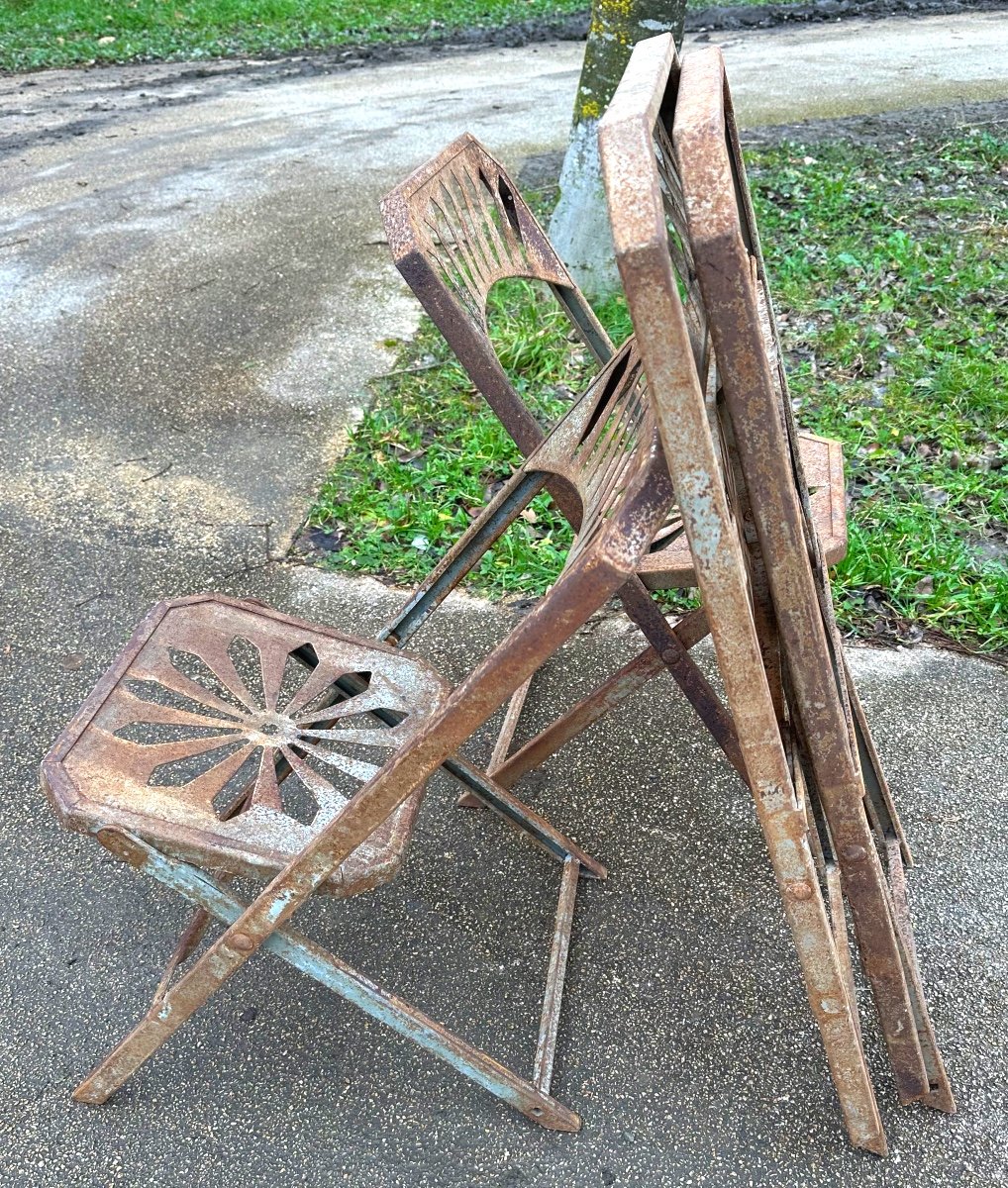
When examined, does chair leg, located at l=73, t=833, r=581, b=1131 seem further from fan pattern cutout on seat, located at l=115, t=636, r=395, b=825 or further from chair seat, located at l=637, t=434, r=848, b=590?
chair seat, located at l=637, t=434, r=848, b=590

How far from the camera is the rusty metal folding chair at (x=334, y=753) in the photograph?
130 centimetres

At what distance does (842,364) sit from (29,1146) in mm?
3732

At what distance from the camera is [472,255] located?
78.2 inches

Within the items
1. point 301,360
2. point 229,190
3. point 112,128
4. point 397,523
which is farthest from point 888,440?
point 112,128

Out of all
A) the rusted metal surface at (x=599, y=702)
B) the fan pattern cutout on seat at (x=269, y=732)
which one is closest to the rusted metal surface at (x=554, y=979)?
the rusted metal surface at (x=599, y=702)

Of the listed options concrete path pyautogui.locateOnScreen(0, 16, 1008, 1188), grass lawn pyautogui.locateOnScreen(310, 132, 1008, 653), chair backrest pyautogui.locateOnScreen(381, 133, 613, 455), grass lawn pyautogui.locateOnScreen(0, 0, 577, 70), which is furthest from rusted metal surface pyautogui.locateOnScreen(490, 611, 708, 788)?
grass lawn pyautogui.locateOnScreen(0, 0, 577, 70)

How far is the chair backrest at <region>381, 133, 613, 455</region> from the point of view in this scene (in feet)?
5.59

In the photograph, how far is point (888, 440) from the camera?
145 inches

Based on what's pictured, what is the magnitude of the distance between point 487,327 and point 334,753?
0.91 m

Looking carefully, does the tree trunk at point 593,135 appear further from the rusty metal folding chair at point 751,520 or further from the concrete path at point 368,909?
the rusty metal folding chair at point 751,520

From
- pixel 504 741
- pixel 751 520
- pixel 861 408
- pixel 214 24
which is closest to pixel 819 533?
pixel 751 520

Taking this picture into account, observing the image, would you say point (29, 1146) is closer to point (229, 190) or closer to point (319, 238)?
point (319, 238)

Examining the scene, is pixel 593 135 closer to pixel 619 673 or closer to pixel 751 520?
pixel 619 673

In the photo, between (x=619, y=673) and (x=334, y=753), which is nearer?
(x=334, y=753)
